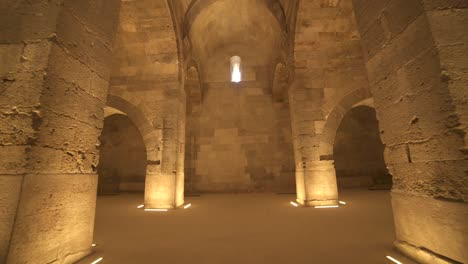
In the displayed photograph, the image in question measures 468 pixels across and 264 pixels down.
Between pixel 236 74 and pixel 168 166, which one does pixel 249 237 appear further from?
pixel 236 74

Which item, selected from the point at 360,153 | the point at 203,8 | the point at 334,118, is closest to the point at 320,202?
the point at 334,118

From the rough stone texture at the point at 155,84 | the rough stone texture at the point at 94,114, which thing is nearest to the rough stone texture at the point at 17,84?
the rough stone texture at the point at 94,114

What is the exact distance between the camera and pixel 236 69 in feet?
33.9

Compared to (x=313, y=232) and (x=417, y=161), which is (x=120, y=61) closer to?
(x=313, y=232)

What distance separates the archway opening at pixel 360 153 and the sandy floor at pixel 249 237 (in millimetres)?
5417

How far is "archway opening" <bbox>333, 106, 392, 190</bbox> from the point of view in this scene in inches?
378

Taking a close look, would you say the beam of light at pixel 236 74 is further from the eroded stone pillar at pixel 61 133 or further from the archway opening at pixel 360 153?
the eroded stone pillar at pixel 61 133

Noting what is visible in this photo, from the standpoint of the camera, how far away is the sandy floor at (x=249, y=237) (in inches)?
93.9

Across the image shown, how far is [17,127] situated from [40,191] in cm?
59

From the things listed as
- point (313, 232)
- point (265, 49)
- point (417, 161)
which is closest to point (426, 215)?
point (417, 161)

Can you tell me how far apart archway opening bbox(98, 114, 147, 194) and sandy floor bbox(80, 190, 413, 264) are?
18.1ft

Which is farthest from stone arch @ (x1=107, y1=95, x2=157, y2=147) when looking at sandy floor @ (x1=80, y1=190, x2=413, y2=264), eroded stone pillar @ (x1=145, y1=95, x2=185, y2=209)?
sandy floor @ (x1=80, y1=190, x2=413, y2=264)

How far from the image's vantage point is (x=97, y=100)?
262cm

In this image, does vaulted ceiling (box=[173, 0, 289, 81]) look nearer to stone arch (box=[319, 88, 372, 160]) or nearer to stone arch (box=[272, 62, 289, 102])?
stone arch (box=[272, 62, 289, 102])
